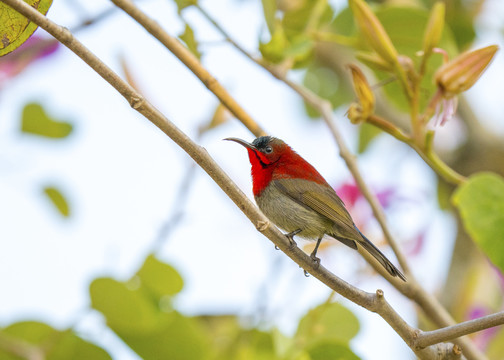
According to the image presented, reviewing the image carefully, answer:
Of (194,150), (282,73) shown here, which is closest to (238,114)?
(282,73)

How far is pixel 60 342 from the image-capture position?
2324 millimetres

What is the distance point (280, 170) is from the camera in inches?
114

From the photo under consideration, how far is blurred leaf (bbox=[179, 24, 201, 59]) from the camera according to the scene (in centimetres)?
226

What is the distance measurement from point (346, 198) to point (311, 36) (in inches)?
37.4

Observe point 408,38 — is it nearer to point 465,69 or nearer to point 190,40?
point 465,69

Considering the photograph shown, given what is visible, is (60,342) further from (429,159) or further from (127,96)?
(429,159)

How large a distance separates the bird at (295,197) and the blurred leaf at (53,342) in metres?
0.88

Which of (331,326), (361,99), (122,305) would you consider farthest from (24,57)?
(331,326)

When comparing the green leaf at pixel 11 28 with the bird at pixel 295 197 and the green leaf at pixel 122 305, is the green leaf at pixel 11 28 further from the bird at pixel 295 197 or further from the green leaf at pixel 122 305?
the bird at pixel 295 197

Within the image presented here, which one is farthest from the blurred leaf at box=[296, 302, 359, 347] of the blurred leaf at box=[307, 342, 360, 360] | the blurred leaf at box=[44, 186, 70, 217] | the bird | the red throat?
the blurred leaf at box=[44, 186, 70, 217]

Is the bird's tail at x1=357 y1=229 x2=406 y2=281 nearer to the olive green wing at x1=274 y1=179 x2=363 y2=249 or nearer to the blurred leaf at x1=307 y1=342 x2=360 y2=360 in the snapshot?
the olive green wing at x1=274 y1=179 x2=363 y2=249

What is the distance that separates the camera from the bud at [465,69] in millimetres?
2084

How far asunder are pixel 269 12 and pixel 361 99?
51 cm

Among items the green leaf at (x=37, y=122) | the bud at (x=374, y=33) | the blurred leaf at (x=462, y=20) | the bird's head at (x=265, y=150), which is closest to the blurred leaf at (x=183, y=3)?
the bud at (x=374, y=33)
